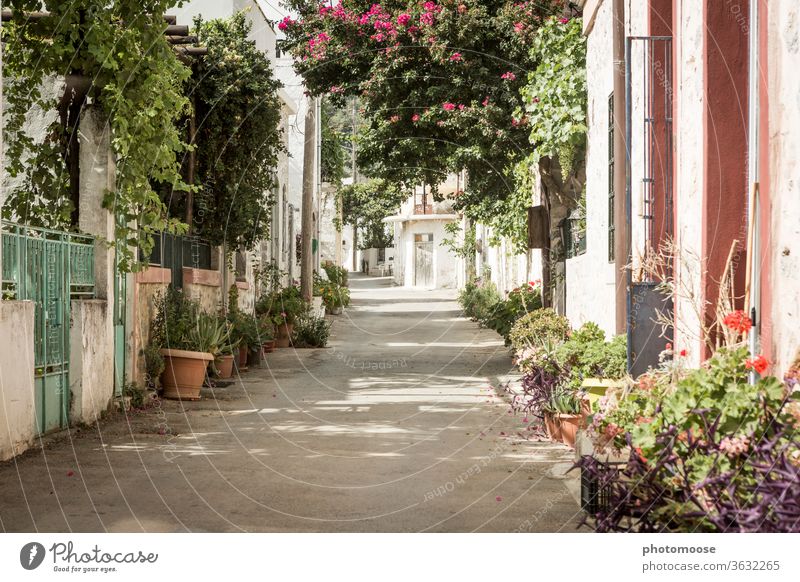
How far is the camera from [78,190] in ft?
32.5

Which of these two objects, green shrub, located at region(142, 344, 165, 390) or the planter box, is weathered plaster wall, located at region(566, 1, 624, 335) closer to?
green shrub, located at region(142, 344, 165, 390)

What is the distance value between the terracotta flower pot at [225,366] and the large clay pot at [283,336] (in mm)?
5166

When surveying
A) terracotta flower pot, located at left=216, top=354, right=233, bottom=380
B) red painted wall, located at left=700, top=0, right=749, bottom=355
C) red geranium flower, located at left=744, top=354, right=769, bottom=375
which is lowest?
terracotta flower pot, located at left=216, top=354, right=233, bottom=380

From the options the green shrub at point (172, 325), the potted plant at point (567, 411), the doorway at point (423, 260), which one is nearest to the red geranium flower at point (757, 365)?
the potted plant at point (567, 411)

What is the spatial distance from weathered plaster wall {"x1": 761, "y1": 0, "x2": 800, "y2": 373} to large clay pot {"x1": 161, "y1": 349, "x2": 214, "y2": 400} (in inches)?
307

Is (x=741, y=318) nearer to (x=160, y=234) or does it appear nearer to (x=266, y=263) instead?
(x=160, y=234)

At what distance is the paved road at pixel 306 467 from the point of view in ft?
18.5

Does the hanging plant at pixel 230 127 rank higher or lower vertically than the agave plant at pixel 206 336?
higher

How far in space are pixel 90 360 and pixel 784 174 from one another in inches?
262

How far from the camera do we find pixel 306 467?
23.7 feet

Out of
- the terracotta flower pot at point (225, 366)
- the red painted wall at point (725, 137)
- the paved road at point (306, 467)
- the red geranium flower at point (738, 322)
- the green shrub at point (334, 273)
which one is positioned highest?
the red painted wall at point (725, 137)

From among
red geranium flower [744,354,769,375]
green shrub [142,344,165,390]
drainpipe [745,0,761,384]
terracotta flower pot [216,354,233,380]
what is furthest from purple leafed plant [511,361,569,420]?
terracotta flower pot [216,354,233,380]

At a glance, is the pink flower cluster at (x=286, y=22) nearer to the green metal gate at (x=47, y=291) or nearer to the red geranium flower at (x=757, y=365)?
the green metal gate at (x=47, y=291)

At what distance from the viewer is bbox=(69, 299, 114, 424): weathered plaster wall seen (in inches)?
354
